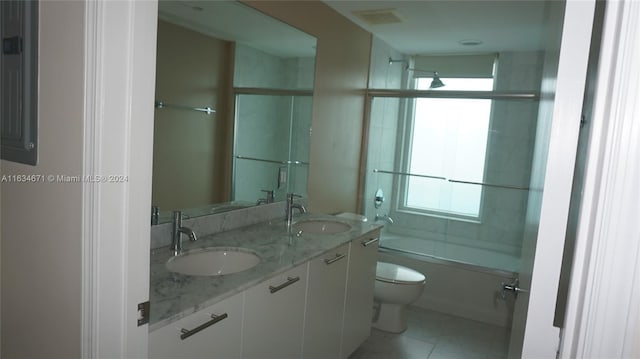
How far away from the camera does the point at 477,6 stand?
9.32 ft

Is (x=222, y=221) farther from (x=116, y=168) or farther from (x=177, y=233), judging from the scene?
(x=116, y=168)

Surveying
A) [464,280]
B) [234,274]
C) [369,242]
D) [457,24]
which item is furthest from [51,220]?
[464,280]

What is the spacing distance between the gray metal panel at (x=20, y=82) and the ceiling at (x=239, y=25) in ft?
2.88

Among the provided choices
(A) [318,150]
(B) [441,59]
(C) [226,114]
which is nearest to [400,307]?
(A) [318,150]

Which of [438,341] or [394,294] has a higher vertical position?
[394,294]

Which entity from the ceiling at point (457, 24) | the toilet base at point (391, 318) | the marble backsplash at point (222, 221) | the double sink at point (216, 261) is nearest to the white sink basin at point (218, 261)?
the double sink at point (216, 261)

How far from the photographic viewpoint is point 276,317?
1.78 m

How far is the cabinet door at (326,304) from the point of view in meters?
2.07

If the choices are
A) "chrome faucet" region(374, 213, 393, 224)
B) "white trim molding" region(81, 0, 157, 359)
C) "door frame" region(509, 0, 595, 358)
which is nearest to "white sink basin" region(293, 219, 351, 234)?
"chrome faucet" region(374, 213, 393, 224)

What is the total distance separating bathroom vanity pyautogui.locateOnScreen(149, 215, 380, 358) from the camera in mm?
1353

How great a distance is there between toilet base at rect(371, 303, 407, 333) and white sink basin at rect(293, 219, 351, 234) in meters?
0.89

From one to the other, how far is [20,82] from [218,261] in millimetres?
1124

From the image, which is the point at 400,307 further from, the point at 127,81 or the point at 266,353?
the point at 127,81

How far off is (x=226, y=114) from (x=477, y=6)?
1.81m
